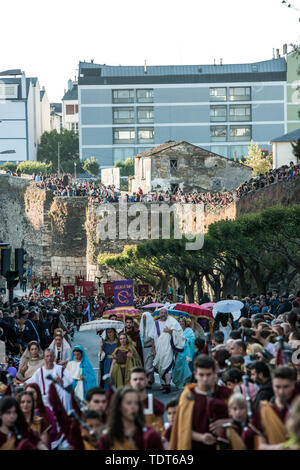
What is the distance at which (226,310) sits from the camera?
18812mm

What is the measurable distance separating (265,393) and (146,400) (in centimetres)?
106

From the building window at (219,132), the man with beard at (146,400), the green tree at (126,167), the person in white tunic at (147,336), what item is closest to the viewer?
the man with beard at (146,400)

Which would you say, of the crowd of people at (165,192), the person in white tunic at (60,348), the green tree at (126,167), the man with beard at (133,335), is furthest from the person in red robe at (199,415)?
the green tree at (126,167)

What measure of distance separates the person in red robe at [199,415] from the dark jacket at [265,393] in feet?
2.37

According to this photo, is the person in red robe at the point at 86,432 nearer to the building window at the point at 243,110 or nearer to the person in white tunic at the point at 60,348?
the person in white tunic at the point at 60,348

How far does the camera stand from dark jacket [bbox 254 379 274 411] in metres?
8.59

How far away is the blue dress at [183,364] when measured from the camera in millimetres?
17469

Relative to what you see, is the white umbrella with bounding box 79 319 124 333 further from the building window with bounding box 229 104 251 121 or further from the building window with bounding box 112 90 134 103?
the building window with bounding box 229 104 251 121

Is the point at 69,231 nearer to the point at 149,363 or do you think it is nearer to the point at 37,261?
the point at 37,261

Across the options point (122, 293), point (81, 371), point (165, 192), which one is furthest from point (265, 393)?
point (165, 192)

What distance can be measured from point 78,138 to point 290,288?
83267 mm

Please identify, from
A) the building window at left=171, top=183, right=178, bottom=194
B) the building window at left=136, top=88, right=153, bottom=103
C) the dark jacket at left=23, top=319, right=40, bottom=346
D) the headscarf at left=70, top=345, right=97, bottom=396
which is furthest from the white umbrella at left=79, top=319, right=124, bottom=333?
the building window at left=136, top=88, right=153, bottom=103

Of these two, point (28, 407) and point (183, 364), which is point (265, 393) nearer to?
point (28, 407)

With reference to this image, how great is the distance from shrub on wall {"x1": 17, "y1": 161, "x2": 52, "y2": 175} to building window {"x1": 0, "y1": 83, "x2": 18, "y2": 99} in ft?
Result: 28.5
